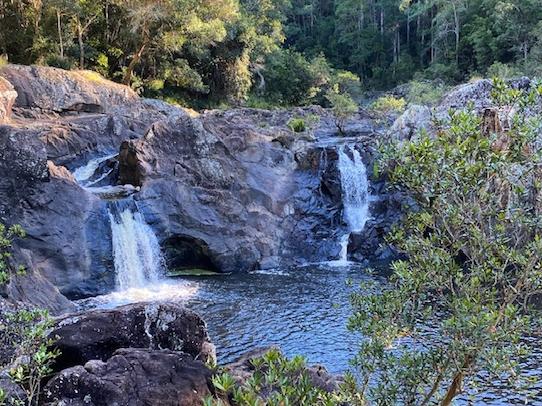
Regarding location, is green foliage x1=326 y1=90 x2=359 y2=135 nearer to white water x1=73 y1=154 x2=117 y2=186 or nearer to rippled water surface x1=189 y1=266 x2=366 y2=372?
white water x1=73 y1=154 x2=117 y2=186

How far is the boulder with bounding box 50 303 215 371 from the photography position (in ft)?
27.3

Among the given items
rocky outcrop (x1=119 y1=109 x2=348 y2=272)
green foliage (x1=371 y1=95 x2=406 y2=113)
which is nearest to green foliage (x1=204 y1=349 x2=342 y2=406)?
rocky outcrop (x1=119 y1=109 x2=348 y2=272)

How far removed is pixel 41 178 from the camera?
17469 millimetres

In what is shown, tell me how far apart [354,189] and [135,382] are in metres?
18.9

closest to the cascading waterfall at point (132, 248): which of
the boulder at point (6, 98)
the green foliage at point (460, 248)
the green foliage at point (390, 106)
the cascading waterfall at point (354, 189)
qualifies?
the boulder at point (6, 98)

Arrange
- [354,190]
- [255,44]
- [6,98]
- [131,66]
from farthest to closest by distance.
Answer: [255,44] < [131,66] < [6,98] < [354,190]

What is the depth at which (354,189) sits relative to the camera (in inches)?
985

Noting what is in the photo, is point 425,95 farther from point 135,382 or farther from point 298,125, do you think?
point 135,382

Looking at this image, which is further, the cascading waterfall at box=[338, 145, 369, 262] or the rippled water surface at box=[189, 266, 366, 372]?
the cascading waterfall at box=[338, 145, 369, 262]

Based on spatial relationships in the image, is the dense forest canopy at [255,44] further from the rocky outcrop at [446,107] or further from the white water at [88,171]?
the rocky outcrop at [446,107]

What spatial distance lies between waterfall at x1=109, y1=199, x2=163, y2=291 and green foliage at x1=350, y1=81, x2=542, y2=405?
14162mm

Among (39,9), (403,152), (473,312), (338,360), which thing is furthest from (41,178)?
(39,9)

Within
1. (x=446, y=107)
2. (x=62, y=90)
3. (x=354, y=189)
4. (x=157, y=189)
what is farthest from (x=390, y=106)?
(x=157, y=189)

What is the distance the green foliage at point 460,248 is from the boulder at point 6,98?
75.2ft
